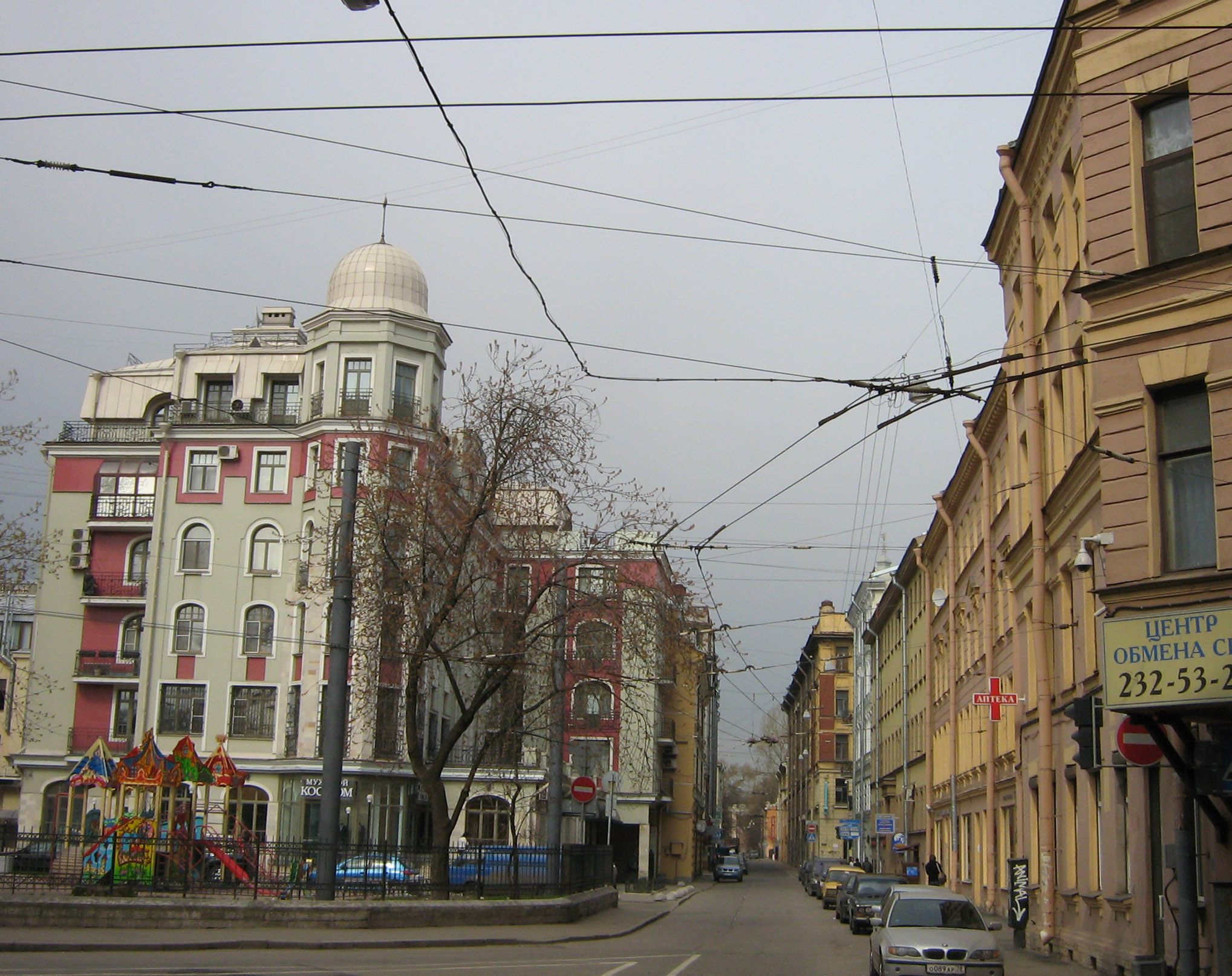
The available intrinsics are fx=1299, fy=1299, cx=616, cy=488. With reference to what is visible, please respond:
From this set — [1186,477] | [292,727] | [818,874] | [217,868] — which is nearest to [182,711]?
[292,727]

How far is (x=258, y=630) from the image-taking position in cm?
4866

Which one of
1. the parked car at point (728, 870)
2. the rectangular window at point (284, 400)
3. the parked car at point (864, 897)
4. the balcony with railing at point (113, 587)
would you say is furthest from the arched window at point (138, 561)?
the parked car at point (728, 870)

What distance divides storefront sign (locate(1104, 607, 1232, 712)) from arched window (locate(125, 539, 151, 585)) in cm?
4349

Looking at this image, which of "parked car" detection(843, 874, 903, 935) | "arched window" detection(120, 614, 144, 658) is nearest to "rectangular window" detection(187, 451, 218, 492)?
"arched window" detection(120, 614, 144, 658)

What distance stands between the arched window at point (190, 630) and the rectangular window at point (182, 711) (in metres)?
1.40

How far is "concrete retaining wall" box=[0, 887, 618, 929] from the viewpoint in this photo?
2084 cm

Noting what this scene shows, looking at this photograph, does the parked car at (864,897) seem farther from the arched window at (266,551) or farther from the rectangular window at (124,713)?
the rectangular window at (124,713)

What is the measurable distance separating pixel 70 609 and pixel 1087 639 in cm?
4179

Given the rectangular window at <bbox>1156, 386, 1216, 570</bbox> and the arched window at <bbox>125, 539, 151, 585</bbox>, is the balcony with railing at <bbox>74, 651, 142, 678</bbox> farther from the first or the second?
the rectangular window at <bbox>1156, 386, 1216, 570</bbox>

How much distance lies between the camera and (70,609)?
51406mm

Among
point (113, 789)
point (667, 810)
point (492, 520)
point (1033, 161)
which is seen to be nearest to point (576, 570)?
point (492, 520)

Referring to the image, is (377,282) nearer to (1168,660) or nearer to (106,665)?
(106,665)

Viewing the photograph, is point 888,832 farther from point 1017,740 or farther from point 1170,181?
point 1170,181

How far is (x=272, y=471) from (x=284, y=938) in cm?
3209
